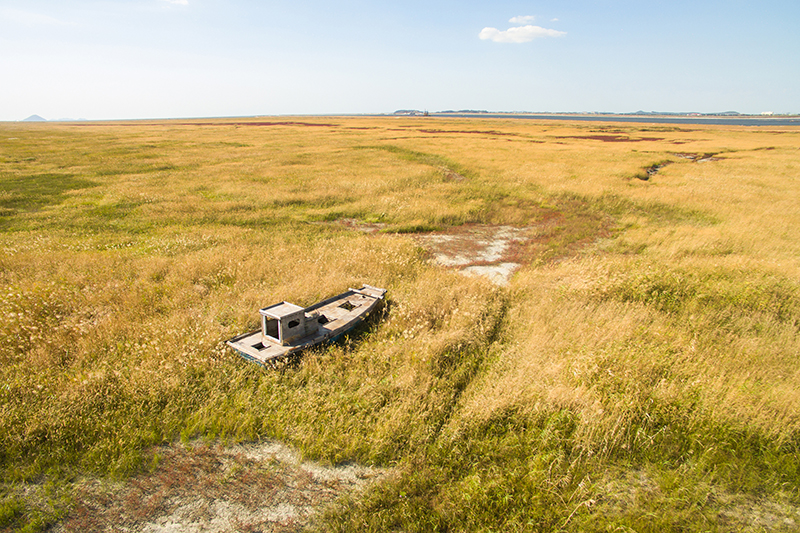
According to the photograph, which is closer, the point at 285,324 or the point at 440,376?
the point at 440,376

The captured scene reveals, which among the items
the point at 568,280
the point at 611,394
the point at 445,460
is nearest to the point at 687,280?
the point at 568,280

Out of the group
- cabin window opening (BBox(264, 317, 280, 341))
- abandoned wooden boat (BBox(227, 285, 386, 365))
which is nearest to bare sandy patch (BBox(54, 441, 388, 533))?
abandoned wooden boat (BBox(227, 285, 386, 365))

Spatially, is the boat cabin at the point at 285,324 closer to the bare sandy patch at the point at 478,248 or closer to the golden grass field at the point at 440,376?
the golden grass field at the point at 440,376

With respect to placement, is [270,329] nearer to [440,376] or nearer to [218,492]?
[218,492]

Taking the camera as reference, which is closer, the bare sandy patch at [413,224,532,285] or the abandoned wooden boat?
the abandoned wooden boat

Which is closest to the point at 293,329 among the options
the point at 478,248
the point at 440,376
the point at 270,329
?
the point at 270,329

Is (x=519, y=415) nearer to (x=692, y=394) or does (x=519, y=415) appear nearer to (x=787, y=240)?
(x=692, y=394)

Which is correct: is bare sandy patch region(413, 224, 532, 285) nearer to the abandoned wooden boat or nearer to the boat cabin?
the abandoned wooden boat

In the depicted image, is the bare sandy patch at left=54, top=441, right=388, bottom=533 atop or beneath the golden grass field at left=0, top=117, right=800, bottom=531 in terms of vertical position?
beneath
